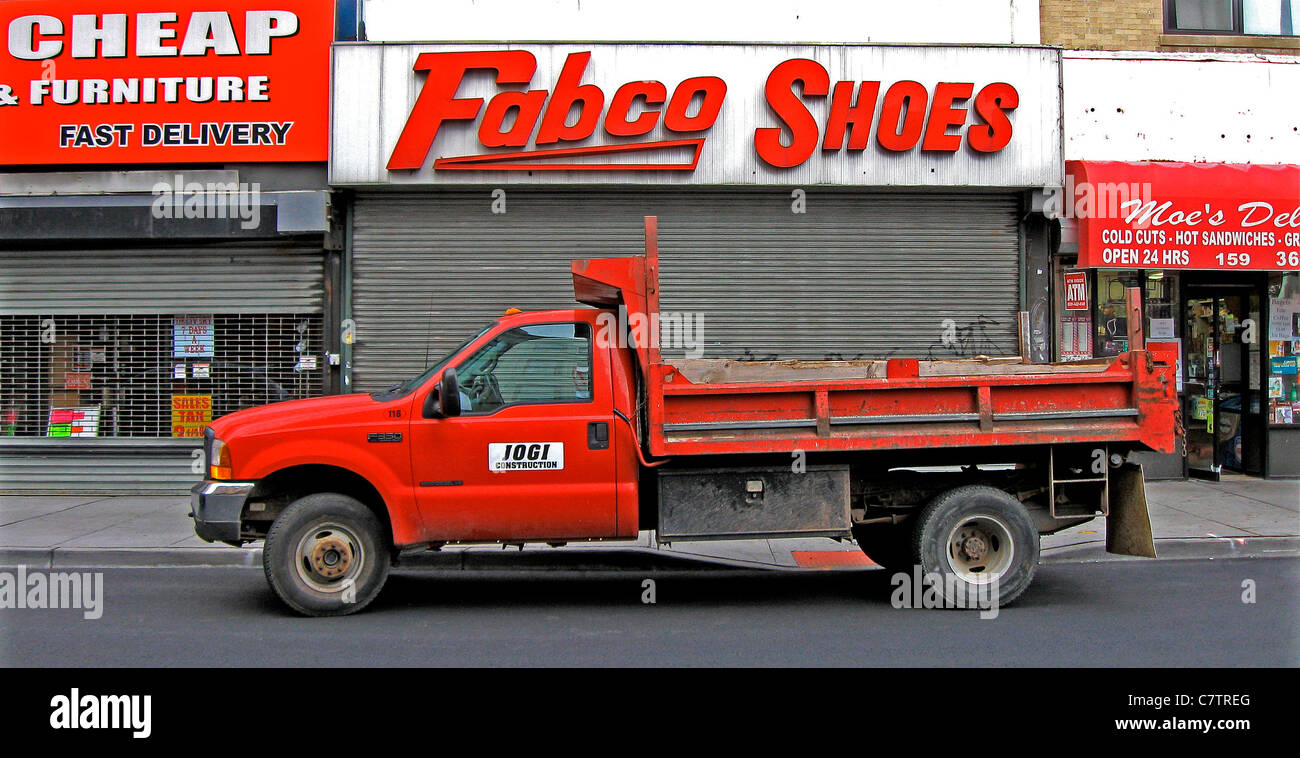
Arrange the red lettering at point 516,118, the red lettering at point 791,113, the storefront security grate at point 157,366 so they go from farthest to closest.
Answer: the storefront security grate at point 157,366 → the red lettering at point 791,113 → the red lettering at point 516,118

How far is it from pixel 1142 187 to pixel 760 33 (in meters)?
5.12

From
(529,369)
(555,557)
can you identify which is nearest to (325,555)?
(529,369)

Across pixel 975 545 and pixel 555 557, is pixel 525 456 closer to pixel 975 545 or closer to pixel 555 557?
pixel 555 557

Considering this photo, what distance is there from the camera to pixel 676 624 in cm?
628

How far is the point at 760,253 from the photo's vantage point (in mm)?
11883

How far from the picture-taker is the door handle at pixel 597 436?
6.30 m

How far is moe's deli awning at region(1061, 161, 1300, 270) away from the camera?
11.4 m

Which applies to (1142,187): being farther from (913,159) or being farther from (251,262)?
(251,262)

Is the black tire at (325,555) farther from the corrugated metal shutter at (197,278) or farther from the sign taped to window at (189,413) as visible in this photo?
the sign taped to window at (189,413)

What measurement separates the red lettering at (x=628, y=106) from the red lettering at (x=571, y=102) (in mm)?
185

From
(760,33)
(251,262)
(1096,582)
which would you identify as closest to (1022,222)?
(760,33)

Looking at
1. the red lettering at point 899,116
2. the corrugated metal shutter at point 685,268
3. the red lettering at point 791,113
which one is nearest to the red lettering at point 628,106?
the corrugated metal shutter at point 685,268

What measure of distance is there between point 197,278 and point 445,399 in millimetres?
7359

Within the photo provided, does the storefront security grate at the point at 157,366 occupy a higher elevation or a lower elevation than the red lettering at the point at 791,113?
lower
